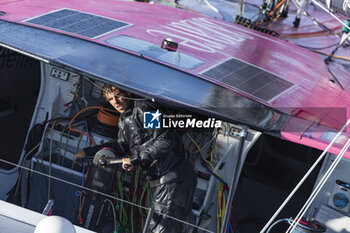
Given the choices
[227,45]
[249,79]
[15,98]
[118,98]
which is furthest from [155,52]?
[15,98]

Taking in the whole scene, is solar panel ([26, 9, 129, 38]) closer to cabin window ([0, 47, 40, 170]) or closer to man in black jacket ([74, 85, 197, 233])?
cabin window ([0, 47, 40, 170])

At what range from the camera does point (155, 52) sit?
3.48 m

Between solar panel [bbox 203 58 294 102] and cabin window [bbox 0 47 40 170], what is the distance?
2.02m

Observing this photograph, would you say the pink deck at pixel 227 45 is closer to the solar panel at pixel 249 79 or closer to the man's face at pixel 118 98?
→ the solar panel at pixel 249 79

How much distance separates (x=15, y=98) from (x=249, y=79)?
2367 millimetres

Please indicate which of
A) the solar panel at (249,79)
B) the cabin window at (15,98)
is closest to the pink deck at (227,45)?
the solar panel at (249,79)

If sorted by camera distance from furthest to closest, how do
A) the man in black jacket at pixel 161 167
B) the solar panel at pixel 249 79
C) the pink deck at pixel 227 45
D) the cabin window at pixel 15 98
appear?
1. the cabin window at pixel 15 98
2. the pink deck at pixel 227 45
3. the solar panel at pixel 249 79
4. the man in black jacket at pixel 161 167

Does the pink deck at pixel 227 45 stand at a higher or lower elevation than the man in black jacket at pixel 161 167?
higher

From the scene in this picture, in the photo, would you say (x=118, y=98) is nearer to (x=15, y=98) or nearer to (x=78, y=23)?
(x=78, y=23)

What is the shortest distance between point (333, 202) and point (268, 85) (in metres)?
1.11

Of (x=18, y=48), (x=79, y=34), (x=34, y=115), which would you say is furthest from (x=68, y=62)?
(x=34, y=115)

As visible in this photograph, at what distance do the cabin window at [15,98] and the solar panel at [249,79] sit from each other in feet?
6.62

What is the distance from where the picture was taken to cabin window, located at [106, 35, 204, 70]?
3.39 m

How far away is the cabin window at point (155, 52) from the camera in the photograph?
3.39 m
